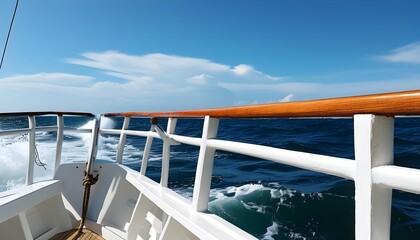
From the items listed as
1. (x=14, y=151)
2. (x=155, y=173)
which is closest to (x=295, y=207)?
(x=155, y=173)

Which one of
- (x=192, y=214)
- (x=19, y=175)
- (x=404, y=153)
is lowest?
(x=19, y=175)

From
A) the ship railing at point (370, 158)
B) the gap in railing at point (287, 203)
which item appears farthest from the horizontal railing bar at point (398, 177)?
the gap in railing at point (287, 203)

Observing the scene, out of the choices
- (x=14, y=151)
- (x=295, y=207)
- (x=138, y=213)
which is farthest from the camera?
(x=14, y=151)

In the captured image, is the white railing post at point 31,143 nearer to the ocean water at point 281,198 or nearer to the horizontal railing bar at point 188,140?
the ocean water at point 281,198

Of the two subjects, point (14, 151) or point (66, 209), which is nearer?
point (66, 209)

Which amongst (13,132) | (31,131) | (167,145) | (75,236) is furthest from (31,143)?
(167,145)

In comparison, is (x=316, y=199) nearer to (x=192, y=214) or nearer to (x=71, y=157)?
(x=192, y=214)

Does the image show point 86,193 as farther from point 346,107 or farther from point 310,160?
point 346,107

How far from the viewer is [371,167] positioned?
57 centimetres

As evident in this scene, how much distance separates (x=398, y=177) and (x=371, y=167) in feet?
0.21

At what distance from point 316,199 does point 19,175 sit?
22.6ft

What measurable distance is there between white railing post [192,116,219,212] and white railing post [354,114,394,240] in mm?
709

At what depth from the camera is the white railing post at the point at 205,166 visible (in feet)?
4.15

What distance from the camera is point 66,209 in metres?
2.76
